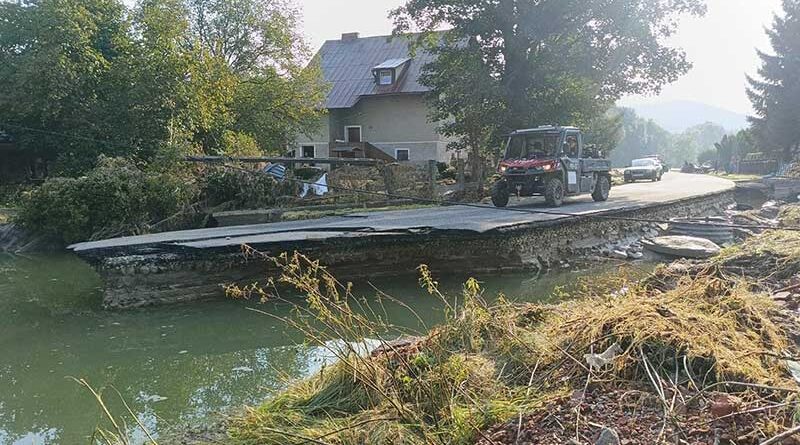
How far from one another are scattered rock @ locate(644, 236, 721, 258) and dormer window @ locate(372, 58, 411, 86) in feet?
83.9

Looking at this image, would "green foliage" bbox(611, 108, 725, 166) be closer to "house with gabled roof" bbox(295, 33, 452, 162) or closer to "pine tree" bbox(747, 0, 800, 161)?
"pine tree" bbox(747, 0, 800, 161)

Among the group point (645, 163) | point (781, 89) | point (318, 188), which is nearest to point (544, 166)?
point (318, 188)

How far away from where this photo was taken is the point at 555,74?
21.2 metres

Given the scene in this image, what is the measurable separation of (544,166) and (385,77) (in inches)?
909

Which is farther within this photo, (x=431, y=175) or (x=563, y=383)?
(x=431, y=175)

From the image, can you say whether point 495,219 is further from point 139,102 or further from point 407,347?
point 139,102

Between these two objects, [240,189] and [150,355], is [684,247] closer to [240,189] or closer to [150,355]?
[150,355]

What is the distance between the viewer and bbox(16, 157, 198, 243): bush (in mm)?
16578

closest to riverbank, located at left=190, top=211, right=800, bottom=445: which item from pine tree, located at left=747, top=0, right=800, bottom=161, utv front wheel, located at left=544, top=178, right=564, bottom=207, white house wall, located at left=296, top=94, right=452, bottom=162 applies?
utv front wheel, located at left=544, top=178, right=564, bottom=207

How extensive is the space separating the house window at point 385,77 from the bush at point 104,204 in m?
21.1

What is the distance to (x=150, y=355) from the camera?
764 cm

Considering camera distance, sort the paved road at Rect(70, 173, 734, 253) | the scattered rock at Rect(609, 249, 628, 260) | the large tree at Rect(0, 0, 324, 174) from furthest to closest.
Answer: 1. the large tree at Rect(0, 0, 324, 174)
2. the scattered rock at Rect(609, 249, 628, 260)
3. the paved road at Rect(70, 173, 734, 253)

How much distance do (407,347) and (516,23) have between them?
18.4 meters

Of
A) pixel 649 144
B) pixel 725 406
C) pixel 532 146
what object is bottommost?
pixel 725 406
